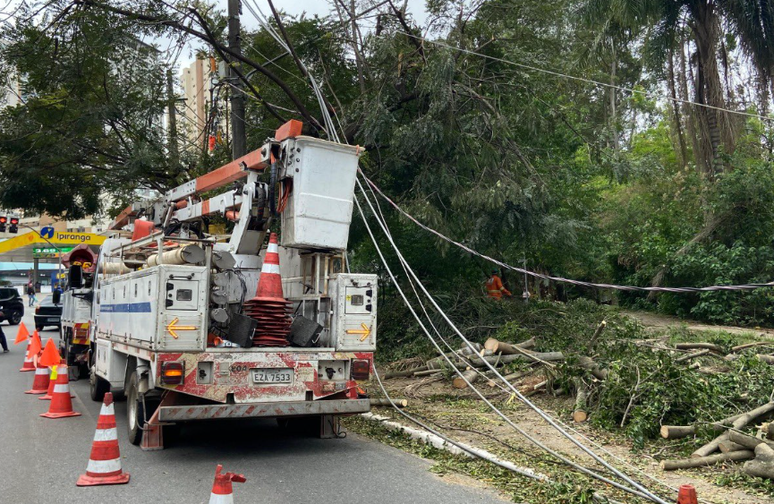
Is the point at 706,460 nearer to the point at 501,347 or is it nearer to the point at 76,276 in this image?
the point at 501,347

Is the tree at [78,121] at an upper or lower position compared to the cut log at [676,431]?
upper

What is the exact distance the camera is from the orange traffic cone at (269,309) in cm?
766

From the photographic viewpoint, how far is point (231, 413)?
23.2ft

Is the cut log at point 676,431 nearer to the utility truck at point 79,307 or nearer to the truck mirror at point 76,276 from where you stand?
the utility truck at point 79,307

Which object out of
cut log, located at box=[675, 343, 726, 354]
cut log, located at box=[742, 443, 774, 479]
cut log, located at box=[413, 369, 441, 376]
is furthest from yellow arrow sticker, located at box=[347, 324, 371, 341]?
cut log, located at box=[675, 343, 726, 354]

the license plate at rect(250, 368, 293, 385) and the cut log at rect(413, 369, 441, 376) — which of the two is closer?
the license plate at rect(250, 368, 293, 385)

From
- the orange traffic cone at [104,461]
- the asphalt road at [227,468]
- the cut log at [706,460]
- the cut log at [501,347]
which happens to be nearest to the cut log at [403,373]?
the cut log at [501,347]

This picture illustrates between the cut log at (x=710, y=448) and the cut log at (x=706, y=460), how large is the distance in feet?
0.30

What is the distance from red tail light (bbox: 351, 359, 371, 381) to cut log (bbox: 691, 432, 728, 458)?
133 inches

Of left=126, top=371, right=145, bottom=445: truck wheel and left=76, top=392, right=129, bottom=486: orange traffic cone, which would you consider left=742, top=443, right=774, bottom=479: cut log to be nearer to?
left=76, top=392, right=129, bottom=486: orange traffic cone

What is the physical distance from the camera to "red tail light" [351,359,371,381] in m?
7.81

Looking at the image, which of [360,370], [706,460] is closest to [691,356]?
[706,460]

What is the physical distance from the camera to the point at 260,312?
7.70 m

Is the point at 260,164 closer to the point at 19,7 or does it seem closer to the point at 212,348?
the point at 212,348
